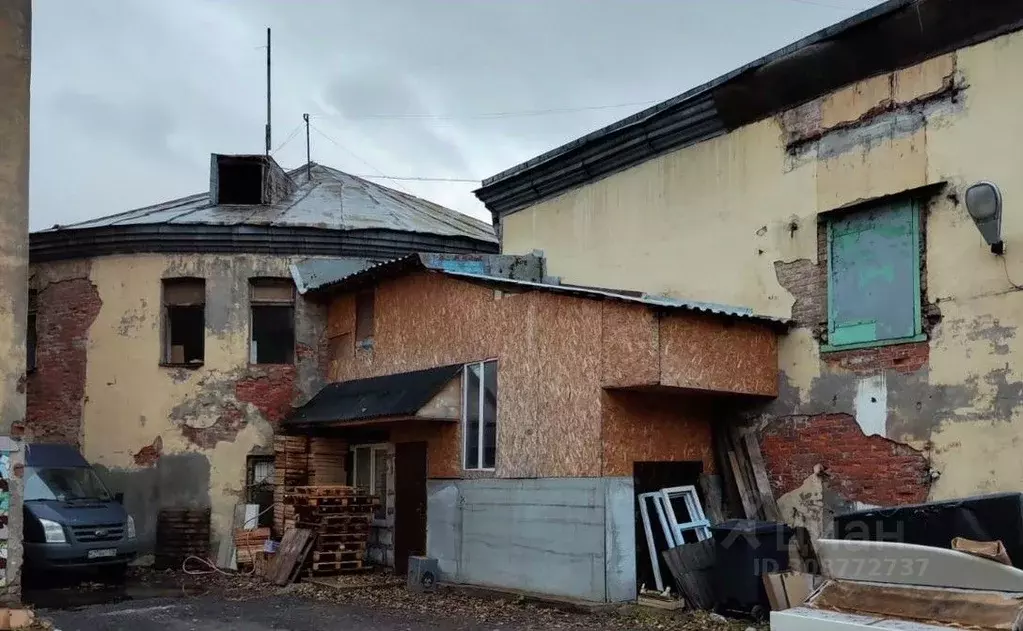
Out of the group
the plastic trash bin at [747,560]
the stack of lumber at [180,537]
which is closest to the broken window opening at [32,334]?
the stack of lumber at [180,537]

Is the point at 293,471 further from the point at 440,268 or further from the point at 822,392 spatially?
the point at 822,392

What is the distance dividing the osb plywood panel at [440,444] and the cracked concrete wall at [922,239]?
3428 millimetres

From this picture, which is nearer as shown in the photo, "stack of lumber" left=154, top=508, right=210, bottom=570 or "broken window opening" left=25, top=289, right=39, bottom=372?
"stack of lumber" left=154, top=508, right=210, bottom=570

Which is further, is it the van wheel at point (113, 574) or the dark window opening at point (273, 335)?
the dark window opening at point (273, 335)

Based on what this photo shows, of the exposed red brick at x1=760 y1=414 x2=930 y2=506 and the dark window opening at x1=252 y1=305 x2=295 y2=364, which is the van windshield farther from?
the exposed red brick at x1=760 y1=414 x2=930 y2=506

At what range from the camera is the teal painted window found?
1068 cm

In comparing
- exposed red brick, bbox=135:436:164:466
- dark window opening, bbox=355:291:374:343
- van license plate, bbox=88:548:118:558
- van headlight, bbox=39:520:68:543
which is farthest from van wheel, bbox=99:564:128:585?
dark window opening, bbox=355:291:374:343

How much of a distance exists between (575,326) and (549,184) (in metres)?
4.31

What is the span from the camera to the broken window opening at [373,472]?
1616 centimetres

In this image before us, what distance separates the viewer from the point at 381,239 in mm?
17969

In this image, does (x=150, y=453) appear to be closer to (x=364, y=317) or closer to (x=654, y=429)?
(x=364, y=317)

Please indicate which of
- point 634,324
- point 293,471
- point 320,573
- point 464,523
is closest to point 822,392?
point 634,324

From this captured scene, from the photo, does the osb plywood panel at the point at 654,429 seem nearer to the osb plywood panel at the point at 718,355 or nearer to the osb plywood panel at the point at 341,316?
the osb plywood panel at the point at 718,355

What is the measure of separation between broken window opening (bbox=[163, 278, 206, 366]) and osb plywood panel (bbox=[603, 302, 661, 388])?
908 cm
